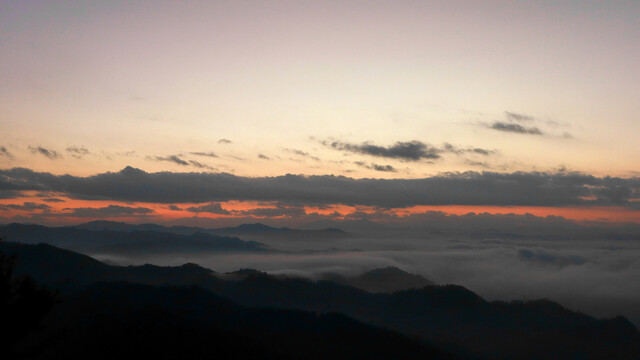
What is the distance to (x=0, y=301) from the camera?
46406mm

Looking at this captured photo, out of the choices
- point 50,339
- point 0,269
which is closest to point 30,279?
point 0,269

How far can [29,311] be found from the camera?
4744 centimetres

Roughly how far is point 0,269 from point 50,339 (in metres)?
8.34

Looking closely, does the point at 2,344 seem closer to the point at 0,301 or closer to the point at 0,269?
the point at 0,301

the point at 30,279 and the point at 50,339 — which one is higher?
the point at 30,279

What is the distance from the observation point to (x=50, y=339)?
46844 mm

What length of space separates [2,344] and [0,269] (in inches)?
296

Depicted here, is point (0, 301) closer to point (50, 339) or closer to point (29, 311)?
point (29, 311)

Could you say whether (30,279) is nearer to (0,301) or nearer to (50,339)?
Result: (0,301)

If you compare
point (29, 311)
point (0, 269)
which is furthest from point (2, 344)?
point (0, 269)

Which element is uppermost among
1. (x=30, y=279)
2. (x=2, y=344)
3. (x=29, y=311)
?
(x=30, y=279)

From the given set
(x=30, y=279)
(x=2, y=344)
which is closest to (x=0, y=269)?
(x=30, y=279)

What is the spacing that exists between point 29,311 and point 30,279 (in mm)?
3134

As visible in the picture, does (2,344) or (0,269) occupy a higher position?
(0,269)
